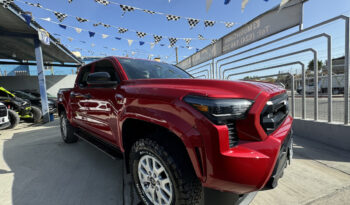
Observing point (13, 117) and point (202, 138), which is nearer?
point (202, 138)

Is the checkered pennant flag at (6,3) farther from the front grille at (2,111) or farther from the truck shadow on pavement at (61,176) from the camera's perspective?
the truck shadow on pavement at (61,176)

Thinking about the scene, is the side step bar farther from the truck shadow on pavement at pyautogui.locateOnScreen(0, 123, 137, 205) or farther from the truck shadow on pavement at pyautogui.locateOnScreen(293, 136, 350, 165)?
the truck shadow on pavement at pyautogui.locateOnScreen(293, 136, 350, 165)

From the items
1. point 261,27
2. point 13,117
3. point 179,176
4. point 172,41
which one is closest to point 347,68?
point 261,27

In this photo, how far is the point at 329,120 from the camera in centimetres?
329

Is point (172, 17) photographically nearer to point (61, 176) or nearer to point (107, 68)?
point (107, 68)

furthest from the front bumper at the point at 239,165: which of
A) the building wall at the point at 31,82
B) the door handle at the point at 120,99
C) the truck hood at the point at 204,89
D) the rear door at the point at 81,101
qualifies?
the building wall at the point at 31,82

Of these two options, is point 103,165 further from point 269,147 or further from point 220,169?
point 269,147

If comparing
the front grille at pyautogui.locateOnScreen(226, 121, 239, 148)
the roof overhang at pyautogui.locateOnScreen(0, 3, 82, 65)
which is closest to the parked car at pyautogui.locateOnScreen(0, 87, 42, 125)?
the roof overhang at pyautogui.locateOnScreen(0, 3, 82, 65)

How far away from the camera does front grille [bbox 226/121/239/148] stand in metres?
1.17

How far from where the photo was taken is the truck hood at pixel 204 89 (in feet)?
4.08

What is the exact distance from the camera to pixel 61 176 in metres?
2.44

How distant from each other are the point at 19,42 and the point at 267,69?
11.6 metres

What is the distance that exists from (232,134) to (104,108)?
69.1 inches

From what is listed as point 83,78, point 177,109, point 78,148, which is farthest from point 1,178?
point 177,109
